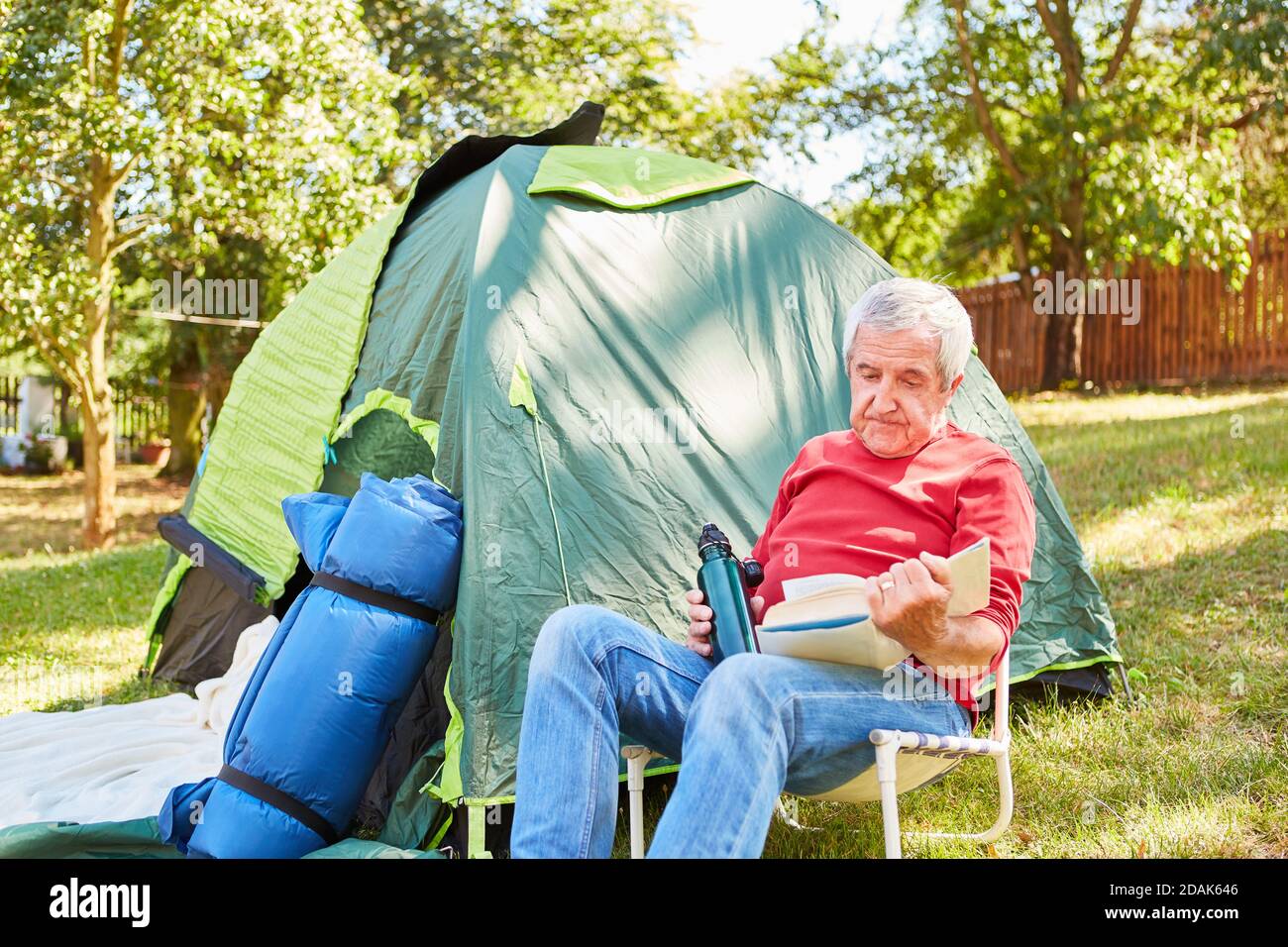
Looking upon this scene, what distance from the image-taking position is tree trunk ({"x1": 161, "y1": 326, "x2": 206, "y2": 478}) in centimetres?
1248

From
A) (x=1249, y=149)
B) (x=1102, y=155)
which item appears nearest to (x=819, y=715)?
(x=1102, y=155)

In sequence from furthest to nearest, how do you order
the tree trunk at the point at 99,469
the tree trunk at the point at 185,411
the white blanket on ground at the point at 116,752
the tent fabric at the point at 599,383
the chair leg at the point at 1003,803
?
the tree trunk at the point at 185,411 → the tree trunk at the point at 99,469 → the white blanket on ground at the point at 116,752 → the tent fabric at the point at 599,383 → the chair leg at the point at 1003,803

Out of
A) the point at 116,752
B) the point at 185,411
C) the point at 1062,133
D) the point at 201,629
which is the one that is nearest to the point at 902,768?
the point at 116,752

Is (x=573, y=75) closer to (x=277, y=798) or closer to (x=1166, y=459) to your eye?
(x=1166, y=459)

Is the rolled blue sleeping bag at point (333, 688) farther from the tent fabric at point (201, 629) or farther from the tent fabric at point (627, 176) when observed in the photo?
the tent fabric at point (201, 629)

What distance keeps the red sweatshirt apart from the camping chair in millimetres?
109

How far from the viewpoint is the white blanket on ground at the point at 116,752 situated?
305 cm

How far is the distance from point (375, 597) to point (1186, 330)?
32.8 ft

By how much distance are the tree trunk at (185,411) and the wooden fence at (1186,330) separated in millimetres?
8388

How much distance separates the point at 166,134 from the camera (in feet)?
23.2

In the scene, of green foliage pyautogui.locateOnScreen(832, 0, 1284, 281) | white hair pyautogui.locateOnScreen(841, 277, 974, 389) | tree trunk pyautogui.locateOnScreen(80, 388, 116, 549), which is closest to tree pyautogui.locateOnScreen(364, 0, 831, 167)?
green foliage pyautogui.locateOnScreen(832, 0, 1284, 281)

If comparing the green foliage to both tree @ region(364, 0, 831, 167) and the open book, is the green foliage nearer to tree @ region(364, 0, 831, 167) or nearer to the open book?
tree @ region(364, 0, 831, 167)

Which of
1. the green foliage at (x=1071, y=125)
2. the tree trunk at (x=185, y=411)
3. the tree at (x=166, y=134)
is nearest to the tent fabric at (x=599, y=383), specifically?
the tree at (x=166, y=134)
